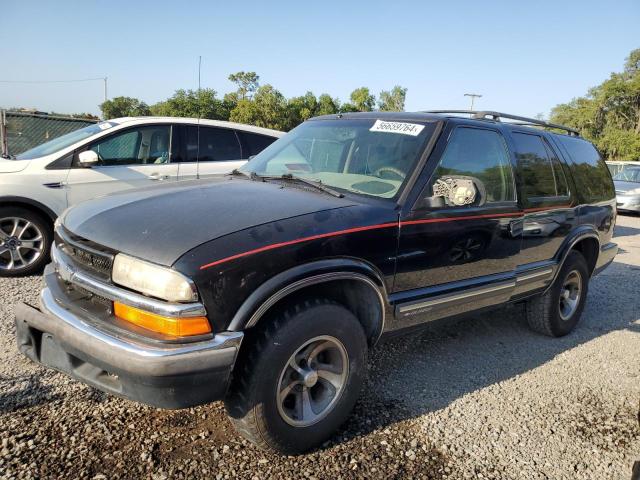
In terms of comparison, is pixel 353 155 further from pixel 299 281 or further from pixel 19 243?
pixel 19 243

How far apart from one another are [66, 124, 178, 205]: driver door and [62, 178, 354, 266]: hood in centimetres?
269

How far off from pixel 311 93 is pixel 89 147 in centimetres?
5168

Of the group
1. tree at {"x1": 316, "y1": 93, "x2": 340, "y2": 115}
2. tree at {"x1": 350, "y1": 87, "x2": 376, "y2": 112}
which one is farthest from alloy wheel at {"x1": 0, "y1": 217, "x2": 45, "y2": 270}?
tree at {"x1": 350, "y1": 87, "x2": 376, "y2": 112}

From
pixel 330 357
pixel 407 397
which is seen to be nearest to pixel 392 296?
pixel 330 357

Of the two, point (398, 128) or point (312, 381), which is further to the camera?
point (398, 128)

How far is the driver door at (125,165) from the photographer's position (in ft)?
17.5

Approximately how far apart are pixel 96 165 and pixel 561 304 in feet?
17.1

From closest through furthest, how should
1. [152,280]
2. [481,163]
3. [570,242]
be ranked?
1. [152,280]
2. [481,163]
3. [570,242]

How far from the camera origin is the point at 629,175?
637 inches

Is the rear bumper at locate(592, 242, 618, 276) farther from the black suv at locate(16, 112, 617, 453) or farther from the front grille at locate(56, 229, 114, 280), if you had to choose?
the front grille at locate(56, 229, 114, 280)

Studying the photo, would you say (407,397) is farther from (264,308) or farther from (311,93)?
(311,93)

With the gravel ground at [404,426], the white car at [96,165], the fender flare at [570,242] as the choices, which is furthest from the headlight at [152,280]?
the fender flare at [570,242]

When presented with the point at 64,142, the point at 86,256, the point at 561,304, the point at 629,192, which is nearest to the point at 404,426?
the point at 86,256

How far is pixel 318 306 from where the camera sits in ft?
7.90
